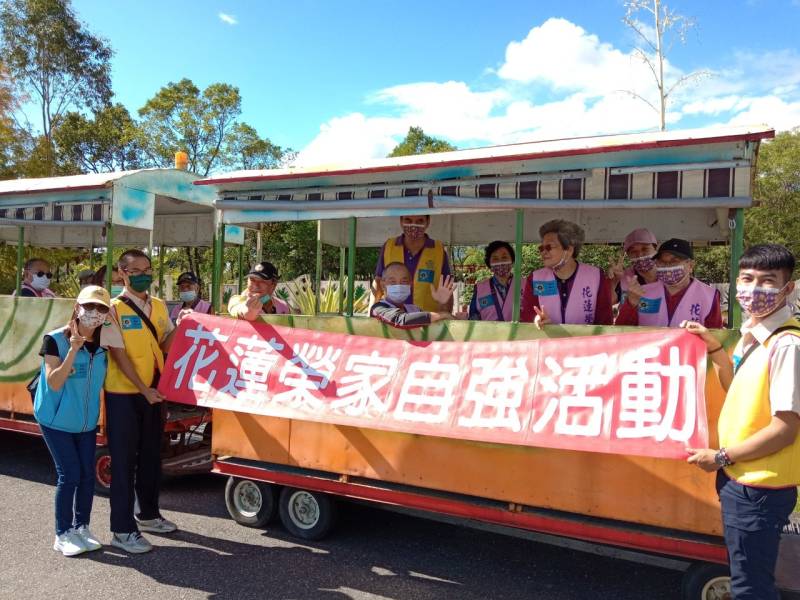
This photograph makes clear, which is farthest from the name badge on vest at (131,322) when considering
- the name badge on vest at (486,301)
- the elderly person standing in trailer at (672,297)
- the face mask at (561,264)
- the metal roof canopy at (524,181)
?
the elderly person standing in trailer at (672,297)

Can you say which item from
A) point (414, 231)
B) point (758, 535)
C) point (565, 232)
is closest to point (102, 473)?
point (414, 231)

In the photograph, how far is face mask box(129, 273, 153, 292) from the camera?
13.8 ft

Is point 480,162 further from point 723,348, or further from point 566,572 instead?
point 566,572

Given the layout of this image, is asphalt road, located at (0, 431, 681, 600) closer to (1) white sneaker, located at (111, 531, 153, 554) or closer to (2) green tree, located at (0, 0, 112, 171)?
(1) white sneaker, located at (111, 531, 153, 554)

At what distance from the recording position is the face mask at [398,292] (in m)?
4.21

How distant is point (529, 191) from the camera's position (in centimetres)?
383

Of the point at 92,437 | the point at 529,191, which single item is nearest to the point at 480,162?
the point at 529,191

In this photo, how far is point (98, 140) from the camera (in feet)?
77.8

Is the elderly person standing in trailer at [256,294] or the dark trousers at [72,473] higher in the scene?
the elderly person standing in trailer at [256,294]

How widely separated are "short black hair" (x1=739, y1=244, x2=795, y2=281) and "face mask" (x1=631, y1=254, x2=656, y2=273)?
1621 mm

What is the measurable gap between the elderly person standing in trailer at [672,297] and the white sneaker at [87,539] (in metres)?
3.88

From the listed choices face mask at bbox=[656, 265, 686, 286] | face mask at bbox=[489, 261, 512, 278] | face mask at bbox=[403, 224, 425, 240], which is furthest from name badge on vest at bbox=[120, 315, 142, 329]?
face mask at bbox=[656, 265, 686, 286]

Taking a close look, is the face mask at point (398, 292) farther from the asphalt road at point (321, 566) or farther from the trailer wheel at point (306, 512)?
the asphalt road at point (321, 566)

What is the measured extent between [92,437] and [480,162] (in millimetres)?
3235
